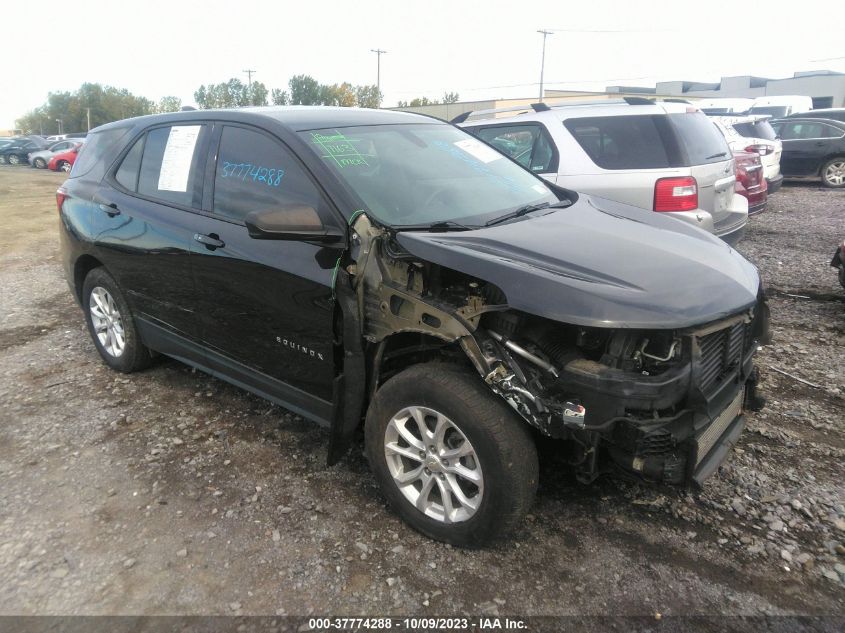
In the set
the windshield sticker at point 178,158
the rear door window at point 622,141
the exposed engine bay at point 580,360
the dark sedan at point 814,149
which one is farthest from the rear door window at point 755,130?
the windshield sticker at point 178,158

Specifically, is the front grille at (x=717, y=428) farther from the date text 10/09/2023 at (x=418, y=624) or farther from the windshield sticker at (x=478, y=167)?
the windshield sticker at (x=478, y=167)

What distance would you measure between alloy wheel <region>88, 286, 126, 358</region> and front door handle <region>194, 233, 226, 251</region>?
1287mm

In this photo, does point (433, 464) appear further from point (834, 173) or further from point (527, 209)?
point (834, 173)

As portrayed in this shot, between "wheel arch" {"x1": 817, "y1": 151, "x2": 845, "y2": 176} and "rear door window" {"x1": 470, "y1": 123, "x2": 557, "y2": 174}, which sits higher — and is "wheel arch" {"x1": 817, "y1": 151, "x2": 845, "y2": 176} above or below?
below

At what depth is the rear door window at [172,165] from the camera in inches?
140

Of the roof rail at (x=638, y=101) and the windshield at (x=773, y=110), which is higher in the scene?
the windshield at (x=773, y=110)

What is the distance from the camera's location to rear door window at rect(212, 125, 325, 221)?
301 cm

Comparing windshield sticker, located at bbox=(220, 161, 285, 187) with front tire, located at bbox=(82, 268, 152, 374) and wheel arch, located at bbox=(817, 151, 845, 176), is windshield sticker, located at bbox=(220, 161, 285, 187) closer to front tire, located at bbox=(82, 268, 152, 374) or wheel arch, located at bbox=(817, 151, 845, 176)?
front tire, located at bbox=(82, 268, 152, 374)

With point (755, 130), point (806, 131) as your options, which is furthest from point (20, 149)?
point (806, 131)

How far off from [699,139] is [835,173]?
1064 centimetres

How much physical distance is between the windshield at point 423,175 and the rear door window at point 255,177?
6.4 inches

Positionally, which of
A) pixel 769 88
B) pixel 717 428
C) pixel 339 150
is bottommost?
pixel 717 428

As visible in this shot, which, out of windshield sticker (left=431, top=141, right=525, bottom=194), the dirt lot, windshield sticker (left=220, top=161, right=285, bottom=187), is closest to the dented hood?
windshield sticker (left=431, top=141, right=525, bottom=194)

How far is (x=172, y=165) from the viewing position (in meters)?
3.73
